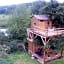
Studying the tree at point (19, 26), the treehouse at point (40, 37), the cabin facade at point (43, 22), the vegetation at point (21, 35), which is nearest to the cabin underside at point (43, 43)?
the treehouse at point (40, 37)

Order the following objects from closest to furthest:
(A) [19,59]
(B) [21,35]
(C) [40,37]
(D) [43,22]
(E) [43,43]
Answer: (A) [19,59] < (E) [43,43] < (C) [40,37] < (D) [43,22] < (B) [21,35]

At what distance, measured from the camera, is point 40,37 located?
21.3 m

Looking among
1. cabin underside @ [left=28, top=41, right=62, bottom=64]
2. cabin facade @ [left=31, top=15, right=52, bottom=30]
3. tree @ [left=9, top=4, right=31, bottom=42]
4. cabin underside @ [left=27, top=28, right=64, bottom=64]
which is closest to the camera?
cabin underside @ [left=27, top=28, right=64, bottom=64]

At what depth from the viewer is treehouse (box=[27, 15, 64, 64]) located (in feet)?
63.2

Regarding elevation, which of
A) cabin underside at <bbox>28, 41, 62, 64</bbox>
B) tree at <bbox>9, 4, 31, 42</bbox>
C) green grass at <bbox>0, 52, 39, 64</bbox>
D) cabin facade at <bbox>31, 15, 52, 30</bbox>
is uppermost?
cabin facade at <bbox>31, 15, 52, 30</bbox>

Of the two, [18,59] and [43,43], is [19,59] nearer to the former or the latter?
[18,59]

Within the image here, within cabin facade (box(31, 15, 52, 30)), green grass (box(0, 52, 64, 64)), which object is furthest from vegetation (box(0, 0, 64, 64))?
cabin facade (box(31, 15, 52, 30))

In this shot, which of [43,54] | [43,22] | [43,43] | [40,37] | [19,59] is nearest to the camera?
[43,54]

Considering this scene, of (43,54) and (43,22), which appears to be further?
(43,22)

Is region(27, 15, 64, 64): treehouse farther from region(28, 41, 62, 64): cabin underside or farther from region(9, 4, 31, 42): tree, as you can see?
region(9, 4, 31, 42): tree

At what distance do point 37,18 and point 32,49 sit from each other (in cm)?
326

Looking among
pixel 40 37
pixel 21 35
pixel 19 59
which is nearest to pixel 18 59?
pixel 19 59

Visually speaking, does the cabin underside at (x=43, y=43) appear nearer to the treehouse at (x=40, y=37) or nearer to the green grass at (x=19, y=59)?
the treehouse at (x=40, y=37)

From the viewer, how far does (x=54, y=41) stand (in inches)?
762
